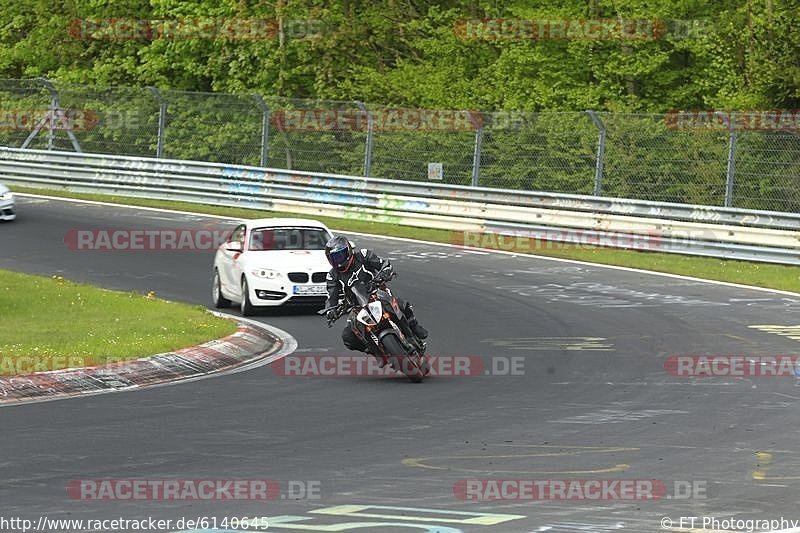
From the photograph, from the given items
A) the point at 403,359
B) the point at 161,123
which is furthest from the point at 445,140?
the point at 403,359

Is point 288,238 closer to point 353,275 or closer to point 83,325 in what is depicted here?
point 83,325

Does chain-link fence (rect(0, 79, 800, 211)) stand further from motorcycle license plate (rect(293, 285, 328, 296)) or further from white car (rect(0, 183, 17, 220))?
motorcycle license plate (rect(293, 285, 328, 296))

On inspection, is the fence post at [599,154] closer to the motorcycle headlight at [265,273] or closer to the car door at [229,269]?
the car door at [229,269]

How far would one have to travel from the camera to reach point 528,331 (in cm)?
1938

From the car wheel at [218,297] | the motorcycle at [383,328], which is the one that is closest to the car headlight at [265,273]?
the car wheel at [218,297]

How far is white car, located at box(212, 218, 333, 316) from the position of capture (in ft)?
70.0

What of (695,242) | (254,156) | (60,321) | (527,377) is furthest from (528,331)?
(254,156)

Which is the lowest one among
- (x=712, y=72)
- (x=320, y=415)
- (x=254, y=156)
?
(x=320, y=415)

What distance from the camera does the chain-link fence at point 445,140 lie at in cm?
2838

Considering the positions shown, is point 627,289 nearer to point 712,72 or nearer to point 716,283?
point 716,283

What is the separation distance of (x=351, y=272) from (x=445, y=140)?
1716 centimetres

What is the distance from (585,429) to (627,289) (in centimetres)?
1204

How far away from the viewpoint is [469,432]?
12.1m

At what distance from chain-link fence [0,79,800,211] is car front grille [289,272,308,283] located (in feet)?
31.7
